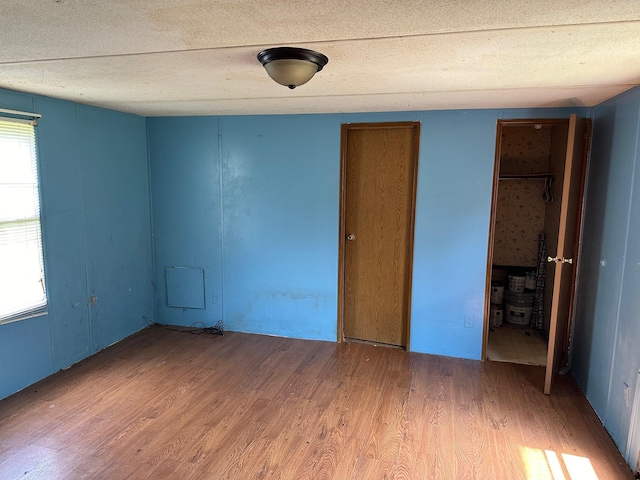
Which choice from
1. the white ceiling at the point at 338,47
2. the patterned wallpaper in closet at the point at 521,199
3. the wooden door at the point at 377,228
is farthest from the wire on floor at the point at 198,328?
the patterned wallpaper in closet at the point at 521,199

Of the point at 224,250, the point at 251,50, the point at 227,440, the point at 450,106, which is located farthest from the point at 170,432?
the point at 450,106

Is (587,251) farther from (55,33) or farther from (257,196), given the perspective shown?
(55,33)

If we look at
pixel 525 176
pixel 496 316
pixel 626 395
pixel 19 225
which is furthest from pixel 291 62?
pixel 496 316

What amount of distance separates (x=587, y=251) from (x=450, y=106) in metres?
1.58

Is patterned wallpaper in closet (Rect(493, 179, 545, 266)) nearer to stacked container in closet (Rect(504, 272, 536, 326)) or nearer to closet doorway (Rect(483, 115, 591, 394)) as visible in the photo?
closet doorway (Rect(483, 115, 591, 394))

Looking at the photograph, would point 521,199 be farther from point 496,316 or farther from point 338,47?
point 338,47

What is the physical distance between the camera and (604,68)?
2.14 metres

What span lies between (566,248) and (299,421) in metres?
2.29

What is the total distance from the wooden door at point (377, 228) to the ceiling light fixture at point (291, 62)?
1.88 meters

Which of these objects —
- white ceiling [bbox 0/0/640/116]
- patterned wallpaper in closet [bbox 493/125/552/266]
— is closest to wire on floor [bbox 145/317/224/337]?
white ceiling [bbox 0/0/640/116]

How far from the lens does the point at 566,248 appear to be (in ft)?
10.1

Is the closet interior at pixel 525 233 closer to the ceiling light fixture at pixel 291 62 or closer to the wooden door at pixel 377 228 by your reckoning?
the wooden door at pixel 377 228

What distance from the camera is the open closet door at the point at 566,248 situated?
2.92 metres

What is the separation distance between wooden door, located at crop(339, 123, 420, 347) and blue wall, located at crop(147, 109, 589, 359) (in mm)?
107
